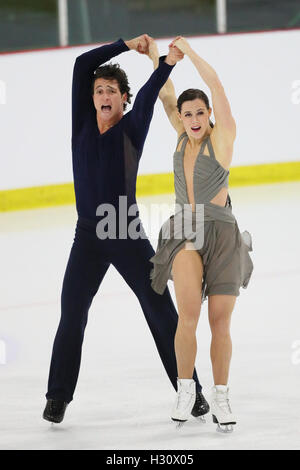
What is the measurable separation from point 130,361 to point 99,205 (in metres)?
1.19

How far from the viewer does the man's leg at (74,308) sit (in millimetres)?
3748

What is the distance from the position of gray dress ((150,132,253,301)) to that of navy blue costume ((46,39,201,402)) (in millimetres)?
145

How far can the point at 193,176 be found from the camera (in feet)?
11.7

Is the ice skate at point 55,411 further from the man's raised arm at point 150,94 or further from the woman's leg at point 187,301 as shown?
the man's raised arm at point 150,94

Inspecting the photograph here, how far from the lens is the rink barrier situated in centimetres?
867

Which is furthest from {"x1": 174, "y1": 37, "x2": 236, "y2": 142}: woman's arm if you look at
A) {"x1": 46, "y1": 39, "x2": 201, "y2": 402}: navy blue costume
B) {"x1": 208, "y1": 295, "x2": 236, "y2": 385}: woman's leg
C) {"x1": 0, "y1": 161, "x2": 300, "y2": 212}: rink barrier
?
{"x1": 0, "y1": 161, "x2": 300, "y2": 212}: rink barrier

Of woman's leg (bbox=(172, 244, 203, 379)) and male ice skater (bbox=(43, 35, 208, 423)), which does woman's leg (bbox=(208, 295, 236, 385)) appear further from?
male ice skater (bbox=(43, 35, 208, 423))

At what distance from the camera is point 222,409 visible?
3.59 m

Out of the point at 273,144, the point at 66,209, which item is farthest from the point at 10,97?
the point at 273,144

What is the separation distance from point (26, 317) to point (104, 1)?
3941 millimetres

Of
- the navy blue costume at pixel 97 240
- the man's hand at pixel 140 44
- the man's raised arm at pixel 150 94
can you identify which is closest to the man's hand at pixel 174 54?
the man's raised arm at pixel 150 94

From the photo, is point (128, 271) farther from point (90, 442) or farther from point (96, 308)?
point (96, 308)

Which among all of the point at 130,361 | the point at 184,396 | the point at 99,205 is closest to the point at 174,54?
the point at 99,205

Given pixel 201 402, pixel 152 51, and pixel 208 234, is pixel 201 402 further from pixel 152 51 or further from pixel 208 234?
pixel 152 51
